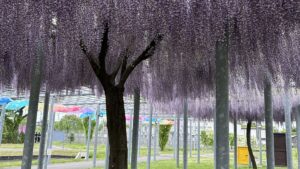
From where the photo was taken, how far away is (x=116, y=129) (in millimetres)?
4398

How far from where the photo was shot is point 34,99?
4816 mm

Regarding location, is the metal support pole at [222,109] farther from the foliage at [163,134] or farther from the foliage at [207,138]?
the foliage at [207,138]

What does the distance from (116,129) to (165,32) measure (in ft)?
5.37

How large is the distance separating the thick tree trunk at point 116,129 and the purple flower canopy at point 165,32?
0.57 metres

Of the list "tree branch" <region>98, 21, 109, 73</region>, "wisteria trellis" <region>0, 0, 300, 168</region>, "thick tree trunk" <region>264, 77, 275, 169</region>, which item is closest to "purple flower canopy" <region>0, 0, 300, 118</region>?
"wisteria trellis" <region>0, 0, 300, 168</region>

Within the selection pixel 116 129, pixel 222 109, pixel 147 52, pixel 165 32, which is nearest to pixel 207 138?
pixel 116 129

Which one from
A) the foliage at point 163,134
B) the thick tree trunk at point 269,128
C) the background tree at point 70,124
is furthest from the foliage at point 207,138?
the thick tree trunk at point 269,128

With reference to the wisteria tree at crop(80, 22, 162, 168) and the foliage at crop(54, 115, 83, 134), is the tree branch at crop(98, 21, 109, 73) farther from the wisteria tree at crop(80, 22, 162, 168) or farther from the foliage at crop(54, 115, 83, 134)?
the foliage at crop(54, 115, 83, 134)

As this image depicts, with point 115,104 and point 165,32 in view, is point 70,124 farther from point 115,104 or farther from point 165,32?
point 165,32

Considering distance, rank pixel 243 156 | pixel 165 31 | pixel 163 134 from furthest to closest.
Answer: pixel 163 134 → pixel 243 156 → pixel 165 31

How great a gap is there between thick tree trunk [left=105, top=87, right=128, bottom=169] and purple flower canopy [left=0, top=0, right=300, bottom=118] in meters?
0.57

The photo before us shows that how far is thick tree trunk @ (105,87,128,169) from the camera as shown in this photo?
4.34 meters

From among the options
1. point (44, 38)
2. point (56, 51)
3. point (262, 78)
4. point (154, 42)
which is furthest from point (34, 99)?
point (262, 78)

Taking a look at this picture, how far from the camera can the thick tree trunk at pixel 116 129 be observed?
171 inches
